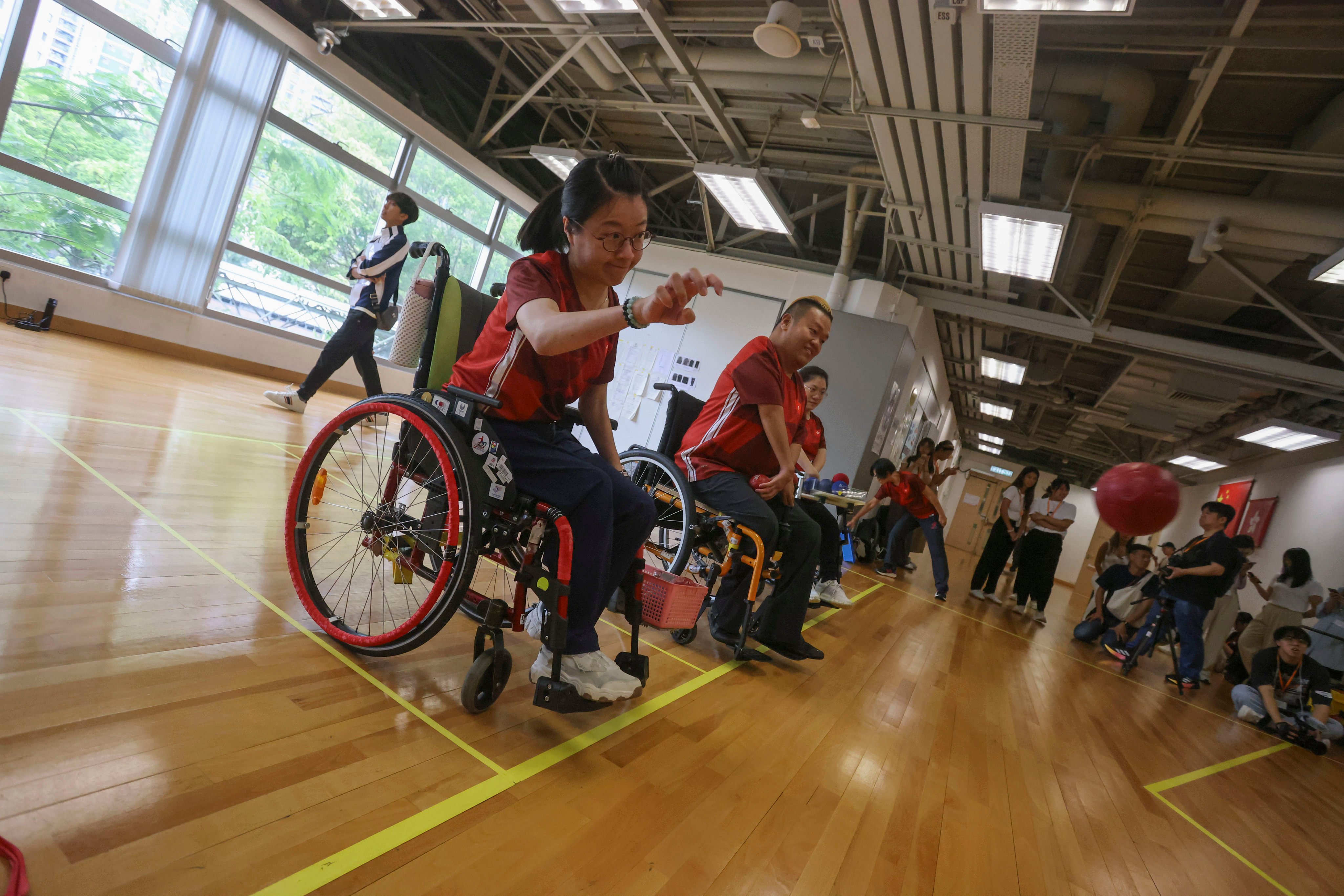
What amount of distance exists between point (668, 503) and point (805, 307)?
0.89 m

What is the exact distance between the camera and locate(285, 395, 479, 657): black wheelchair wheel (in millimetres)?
1385

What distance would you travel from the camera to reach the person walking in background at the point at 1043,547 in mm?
6742

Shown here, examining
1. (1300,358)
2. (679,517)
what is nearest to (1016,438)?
(1300,358)

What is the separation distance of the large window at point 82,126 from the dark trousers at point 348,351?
260cm

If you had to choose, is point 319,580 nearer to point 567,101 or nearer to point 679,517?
point 679,517

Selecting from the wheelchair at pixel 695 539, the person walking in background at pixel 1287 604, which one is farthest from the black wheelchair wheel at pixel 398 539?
the person walking in background at pixel 1287 604

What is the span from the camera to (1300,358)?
7.48 meters

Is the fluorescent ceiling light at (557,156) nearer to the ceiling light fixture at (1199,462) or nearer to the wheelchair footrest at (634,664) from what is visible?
the wheelchair footrest at (634,664)

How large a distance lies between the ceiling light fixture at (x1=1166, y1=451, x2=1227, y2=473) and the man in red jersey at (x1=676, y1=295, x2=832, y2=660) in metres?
13.1

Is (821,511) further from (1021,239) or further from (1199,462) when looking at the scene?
(1199,462)

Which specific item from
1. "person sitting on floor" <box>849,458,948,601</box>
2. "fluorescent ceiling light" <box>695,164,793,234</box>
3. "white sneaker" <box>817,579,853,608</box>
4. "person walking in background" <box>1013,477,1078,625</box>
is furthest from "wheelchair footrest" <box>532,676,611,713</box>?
"person walking in background" <box>1013,477,1078,625</box>

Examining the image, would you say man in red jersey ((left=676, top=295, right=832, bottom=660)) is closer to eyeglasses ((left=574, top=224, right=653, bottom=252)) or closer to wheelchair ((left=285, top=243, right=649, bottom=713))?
wheelchair ((left=285, top=243, right=649, bottom=713))

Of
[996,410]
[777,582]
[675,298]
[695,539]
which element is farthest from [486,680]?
[996,410]

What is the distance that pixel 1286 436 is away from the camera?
864 cm
